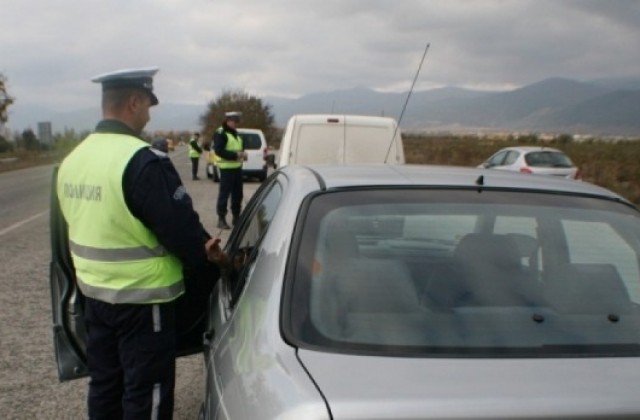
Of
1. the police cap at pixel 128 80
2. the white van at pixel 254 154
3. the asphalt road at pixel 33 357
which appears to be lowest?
the asphalt road at pixel 33 357

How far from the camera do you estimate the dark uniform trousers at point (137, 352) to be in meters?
2.66

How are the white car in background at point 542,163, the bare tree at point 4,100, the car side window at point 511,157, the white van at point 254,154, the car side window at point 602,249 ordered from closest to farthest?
the car side window at point 602,249
the white car in background at point 542,163
the car side window at point 511,157
the white van at point 254,154
the bare tree at point 4,100

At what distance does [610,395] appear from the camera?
1584 mm

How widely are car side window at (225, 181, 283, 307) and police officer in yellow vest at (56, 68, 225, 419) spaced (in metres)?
0.20

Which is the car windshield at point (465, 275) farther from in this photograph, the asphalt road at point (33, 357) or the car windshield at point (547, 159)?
the car windshield at point (547, 159)

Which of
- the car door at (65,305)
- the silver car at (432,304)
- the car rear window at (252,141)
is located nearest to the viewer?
the silver car at (432,304)

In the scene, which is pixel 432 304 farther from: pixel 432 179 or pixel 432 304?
pixel 432 179

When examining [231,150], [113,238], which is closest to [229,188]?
[231,150]

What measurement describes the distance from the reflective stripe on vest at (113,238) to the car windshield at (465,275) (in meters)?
0.81

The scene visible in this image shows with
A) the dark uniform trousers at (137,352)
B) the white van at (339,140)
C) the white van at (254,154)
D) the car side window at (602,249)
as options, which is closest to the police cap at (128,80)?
the dark uniform trousers at (137,352)

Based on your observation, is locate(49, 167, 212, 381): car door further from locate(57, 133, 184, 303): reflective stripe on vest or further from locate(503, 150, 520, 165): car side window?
locate(503, 150, 520, 165): car side window

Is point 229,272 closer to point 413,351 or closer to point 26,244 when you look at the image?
point 413,351

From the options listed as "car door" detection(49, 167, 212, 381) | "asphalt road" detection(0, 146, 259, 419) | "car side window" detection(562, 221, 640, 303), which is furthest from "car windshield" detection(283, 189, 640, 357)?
"asphalt road" detection(0, 146, 259, 419)

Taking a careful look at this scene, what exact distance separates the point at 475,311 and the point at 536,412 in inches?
19.6
